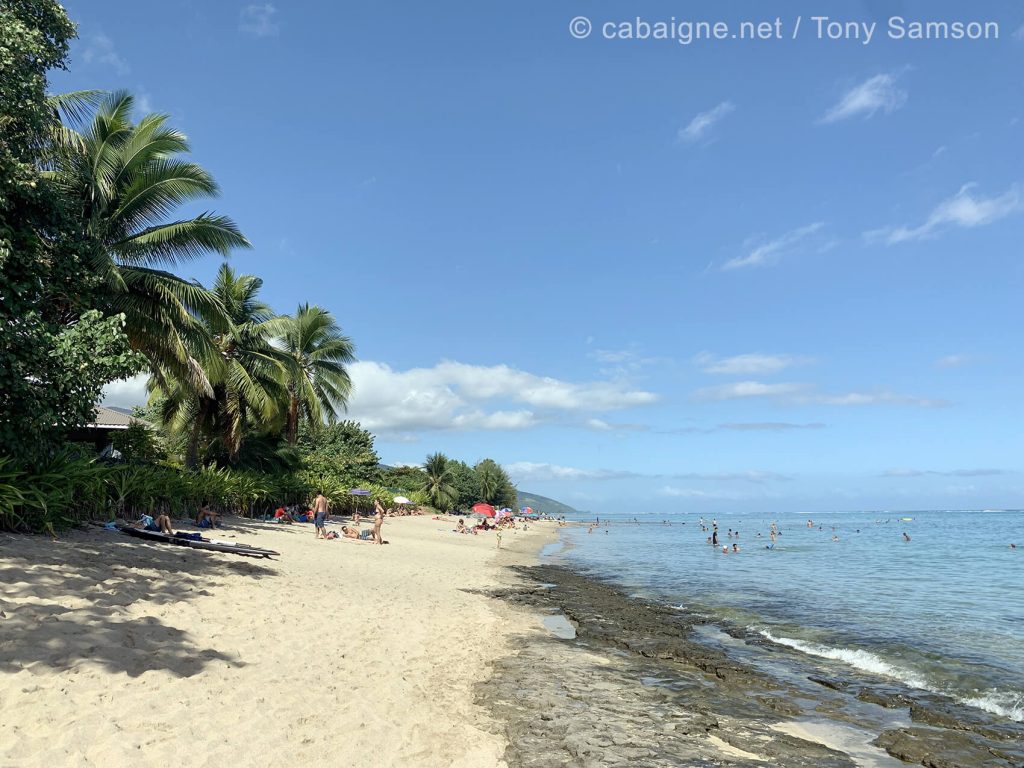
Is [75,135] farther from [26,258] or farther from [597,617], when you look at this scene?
[597,617]

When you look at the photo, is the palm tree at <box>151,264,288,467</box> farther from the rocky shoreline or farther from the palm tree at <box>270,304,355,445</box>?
the rocky shoreline

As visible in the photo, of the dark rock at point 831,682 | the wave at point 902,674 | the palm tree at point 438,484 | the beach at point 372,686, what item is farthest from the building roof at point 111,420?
the palm tree at point 438,484

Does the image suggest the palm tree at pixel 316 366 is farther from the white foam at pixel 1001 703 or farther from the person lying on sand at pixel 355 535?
the white foam at pixel 1001 703

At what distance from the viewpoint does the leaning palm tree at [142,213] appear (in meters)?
16.0

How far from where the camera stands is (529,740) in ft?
21.5

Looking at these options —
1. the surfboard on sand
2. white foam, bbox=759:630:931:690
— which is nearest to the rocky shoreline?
white foam, bbox=759:630:931:690

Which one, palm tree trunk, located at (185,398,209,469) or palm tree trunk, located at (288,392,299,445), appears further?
palm tree trunk, located at (288,392,299,445)

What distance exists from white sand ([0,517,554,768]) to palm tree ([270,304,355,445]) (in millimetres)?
21473

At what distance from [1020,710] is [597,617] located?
311 inches

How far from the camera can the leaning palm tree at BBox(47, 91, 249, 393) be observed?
52.4ft

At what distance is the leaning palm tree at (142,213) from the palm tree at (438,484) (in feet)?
164

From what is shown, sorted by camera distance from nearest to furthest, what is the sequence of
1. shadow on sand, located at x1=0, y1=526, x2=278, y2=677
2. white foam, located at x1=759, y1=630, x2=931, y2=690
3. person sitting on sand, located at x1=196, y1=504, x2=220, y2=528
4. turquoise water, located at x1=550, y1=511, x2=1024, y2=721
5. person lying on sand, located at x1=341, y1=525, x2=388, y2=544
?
shadow on sand, located at x1=0, y1=526, x2=278, y2=677
white foam, located at x1=759, y1=630, x2=931, y2=690
turquoise water, located at x1=550, y1=511, x2=1024, y2=721
person sitting on sand, located at x1=196, y1=504, x2=220, y2=528
person lying on sand, located at x1=341, y1=525, x2=388, y2=544

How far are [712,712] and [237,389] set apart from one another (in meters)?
23.1

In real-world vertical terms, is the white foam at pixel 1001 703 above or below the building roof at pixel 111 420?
below
